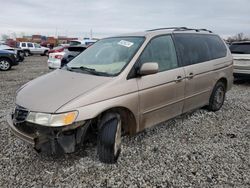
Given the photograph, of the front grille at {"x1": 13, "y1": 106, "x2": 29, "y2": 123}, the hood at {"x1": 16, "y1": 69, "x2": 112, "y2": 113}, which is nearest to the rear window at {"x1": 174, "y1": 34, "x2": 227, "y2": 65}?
the hood at {"x1": 16, "y1": 69, "x2": 112, "y2": 113}

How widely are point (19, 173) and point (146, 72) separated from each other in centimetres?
206

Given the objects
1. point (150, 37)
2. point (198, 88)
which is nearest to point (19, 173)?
point (150, 37)

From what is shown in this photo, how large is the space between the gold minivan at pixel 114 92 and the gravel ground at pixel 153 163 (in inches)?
12.7

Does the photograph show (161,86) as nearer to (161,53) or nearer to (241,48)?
Answer: (161,53)

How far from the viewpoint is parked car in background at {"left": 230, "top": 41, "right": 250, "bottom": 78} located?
28.8ft

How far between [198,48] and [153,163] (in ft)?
8.38

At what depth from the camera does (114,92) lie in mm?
3127

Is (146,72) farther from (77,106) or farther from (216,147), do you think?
(216,147)

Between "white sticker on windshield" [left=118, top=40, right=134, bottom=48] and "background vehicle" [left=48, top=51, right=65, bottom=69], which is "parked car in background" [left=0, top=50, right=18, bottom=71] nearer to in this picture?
"background vehicle" [left=48, top=51, right=65, bottom=69]

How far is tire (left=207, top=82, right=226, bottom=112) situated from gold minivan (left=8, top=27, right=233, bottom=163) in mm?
440

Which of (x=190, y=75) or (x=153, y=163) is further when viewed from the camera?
(x=190, y=75)

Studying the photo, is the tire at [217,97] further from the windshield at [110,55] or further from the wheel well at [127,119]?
the wheel well at [127,119]

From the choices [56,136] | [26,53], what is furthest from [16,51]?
[56,136]

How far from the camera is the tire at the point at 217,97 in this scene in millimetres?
5261
